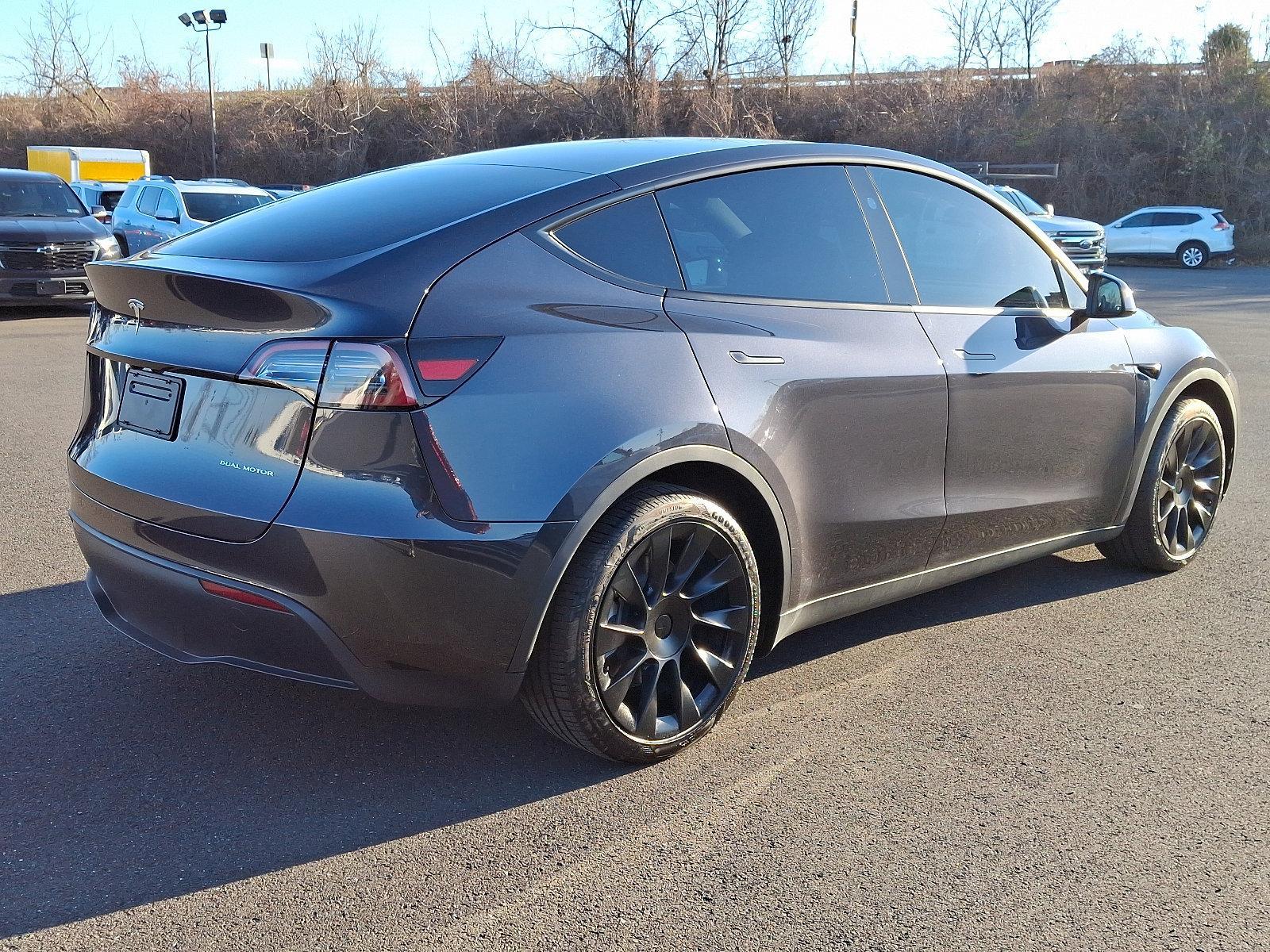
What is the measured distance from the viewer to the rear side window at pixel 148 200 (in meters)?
18.5

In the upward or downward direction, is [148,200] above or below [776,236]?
above

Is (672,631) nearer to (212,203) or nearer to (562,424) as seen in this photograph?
(562,424)

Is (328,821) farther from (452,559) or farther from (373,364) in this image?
(373,364)

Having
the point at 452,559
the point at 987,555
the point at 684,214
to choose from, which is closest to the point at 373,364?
the point at 452,559

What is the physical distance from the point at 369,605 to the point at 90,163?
1473 inches

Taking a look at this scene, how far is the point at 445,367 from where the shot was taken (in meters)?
2.84

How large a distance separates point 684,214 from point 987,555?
169 cm

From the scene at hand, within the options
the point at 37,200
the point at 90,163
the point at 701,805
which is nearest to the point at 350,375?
the point at 701,805

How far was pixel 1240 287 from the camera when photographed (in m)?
24.0

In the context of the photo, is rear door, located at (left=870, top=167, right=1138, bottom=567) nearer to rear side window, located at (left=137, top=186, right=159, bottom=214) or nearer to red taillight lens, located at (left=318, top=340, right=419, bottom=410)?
red taillight lens, located at (left=318, top=340, right=419, bottom=410)

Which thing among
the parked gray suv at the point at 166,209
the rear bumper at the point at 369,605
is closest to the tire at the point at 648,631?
the rear bumper at the point at 369,605

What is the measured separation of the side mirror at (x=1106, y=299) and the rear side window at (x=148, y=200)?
16.8m

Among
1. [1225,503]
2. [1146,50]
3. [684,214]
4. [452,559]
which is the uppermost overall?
[1146,50]

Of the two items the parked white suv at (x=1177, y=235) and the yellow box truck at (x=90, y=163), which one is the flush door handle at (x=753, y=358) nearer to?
the parked white suv at (x=1177, y=235)
